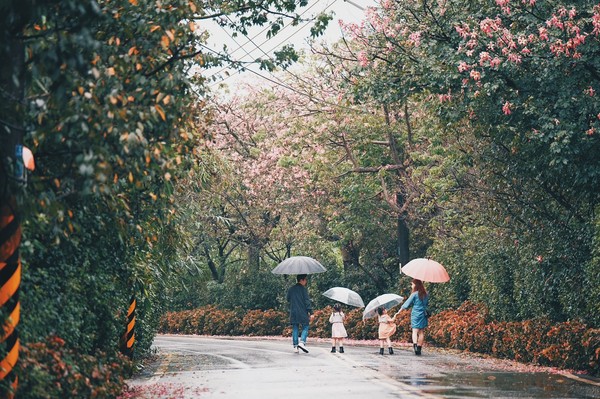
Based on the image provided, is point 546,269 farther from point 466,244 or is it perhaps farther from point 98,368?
point 98,368

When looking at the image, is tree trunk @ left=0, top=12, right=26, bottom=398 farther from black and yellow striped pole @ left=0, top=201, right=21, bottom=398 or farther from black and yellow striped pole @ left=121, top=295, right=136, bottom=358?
black and yellow striped pole @ left=121, top=295, right=136, bottom=358

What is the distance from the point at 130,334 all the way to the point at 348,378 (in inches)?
212

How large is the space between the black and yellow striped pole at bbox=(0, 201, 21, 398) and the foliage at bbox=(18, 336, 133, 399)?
20 cm

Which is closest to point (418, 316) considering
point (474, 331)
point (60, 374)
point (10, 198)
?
point (474, 331)

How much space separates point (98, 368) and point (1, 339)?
227cm

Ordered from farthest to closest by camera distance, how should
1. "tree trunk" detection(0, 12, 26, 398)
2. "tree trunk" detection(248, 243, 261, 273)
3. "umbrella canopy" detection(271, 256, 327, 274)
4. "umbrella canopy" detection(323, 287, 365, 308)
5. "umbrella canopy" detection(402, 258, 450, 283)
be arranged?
1. "tree trunk" detection(248, 243, 261, 273)
2. "umbrella canopy" detection(323, 287, 365, 308)
3. "umbrella canopy" detection(271, 256, 327, 274)
4. "umbrella canopy" detection(402, 258, 450, 283)
5. "tree trunk" detection(0, 12, 26, 398)

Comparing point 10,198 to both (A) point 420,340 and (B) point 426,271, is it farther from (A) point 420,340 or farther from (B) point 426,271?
(A) point 420,340

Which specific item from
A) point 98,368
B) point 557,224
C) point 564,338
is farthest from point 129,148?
point 557,224

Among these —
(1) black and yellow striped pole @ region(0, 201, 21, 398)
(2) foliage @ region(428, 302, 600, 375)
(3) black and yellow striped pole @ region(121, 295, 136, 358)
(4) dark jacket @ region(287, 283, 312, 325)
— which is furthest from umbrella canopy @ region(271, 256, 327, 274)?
(1) black and yellow striped pole @ region(0, 201, 21, 398)

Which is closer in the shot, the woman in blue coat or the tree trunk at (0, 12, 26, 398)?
the tree trunk at (0, 12, 26, 398)

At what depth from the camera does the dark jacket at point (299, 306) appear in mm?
21938

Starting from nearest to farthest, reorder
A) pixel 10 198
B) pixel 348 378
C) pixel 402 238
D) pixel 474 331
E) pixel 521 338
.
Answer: pixel 10 198, pixel 348 378, pixel 521 338, pixel 474 331, pixel 402 238

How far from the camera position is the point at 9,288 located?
9.90 meters

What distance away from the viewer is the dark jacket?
21.9m
